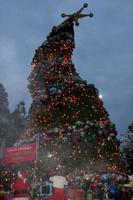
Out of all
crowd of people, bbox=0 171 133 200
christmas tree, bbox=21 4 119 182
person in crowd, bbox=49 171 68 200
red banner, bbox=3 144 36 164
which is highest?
christmas tree, bbox=21 4 119 182

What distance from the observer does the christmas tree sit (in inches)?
750

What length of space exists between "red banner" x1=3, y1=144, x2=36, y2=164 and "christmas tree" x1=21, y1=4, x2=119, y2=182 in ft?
11.7

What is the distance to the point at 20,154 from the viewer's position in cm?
1468

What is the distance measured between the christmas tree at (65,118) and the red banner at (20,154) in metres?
3.56

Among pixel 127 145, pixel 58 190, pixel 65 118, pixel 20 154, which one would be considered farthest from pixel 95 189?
pixel 127 145

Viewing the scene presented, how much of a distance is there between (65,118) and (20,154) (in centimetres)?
579

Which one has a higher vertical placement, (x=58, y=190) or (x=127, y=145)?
(x=127, y=145)

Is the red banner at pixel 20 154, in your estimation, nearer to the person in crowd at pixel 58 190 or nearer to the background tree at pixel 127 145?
the person in crowd at pixel 58 190

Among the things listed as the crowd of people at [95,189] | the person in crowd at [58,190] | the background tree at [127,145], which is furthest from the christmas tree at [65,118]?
the background tree at [127,145]

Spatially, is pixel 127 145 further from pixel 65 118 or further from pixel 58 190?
pixel 58 190

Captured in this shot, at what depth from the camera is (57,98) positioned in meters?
20.7

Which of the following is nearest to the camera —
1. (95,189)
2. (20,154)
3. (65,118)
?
(20,154)

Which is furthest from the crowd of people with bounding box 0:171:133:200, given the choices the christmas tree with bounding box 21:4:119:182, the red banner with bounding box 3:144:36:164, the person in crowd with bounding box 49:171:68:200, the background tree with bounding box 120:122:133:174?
the background tree with bounding box 120:122:133:174

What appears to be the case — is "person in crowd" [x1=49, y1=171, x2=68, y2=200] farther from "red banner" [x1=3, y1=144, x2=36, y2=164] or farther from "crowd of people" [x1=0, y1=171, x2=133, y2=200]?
"crowd of people" [x1=0, y1=171, x2=133, y2=200]
